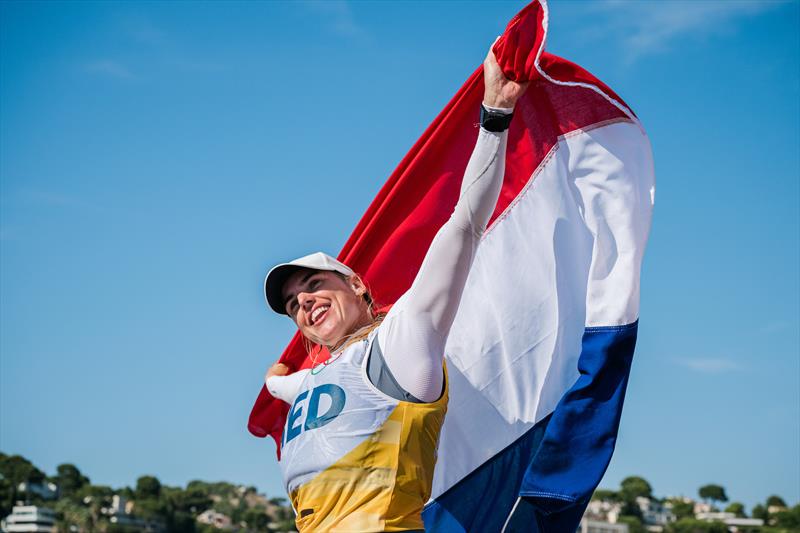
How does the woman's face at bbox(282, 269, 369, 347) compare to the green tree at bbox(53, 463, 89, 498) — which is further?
the green tree at bbox(53, 463, 89, 498)

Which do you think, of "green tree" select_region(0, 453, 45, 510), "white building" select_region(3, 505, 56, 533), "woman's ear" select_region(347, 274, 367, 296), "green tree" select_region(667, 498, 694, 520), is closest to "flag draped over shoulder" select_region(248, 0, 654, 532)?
"woman's ear" select_region(347, 274, 367, 296)

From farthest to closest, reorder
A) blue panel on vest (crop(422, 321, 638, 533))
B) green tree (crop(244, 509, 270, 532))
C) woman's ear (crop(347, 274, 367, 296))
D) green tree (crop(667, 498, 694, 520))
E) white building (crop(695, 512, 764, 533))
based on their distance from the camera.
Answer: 1. green tree (crop(667, 498, 694, 520))
2. green tree (crop(244, 509, 270, 532))
3. white building (crop(695, 512, 764, 533))
4. woman's ear (crop(347, 274, 367, 296))
5. blue panel on vest (crop(422, 321, 638, 533))

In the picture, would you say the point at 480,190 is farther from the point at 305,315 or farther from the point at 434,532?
the point at 434,532

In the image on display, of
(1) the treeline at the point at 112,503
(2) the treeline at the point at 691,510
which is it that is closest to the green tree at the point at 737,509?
(2) the treeline at the point at 691,510

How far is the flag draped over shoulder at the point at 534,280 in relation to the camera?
4176 mm

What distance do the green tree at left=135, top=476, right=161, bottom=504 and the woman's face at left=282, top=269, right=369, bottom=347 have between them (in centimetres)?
11799

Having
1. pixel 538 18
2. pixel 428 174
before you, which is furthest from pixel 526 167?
pixel 538 18

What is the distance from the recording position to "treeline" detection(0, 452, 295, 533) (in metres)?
99.9

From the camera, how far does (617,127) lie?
4.49 metres

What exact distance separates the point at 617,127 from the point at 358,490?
6.79 feet

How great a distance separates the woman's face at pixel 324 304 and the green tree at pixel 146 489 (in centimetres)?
11799

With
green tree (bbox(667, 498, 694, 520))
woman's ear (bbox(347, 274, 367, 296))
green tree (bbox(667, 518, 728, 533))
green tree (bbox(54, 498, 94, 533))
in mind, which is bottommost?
woman's ear (bbox(347, 274, 367, 296))

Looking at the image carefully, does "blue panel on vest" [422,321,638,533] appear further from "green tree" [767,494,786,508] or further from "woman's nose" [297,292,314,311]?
"green tree" [767,494,786,508]

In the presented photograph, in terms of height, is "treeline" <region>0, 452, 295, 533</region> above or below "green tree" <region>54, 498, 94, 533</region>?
above
